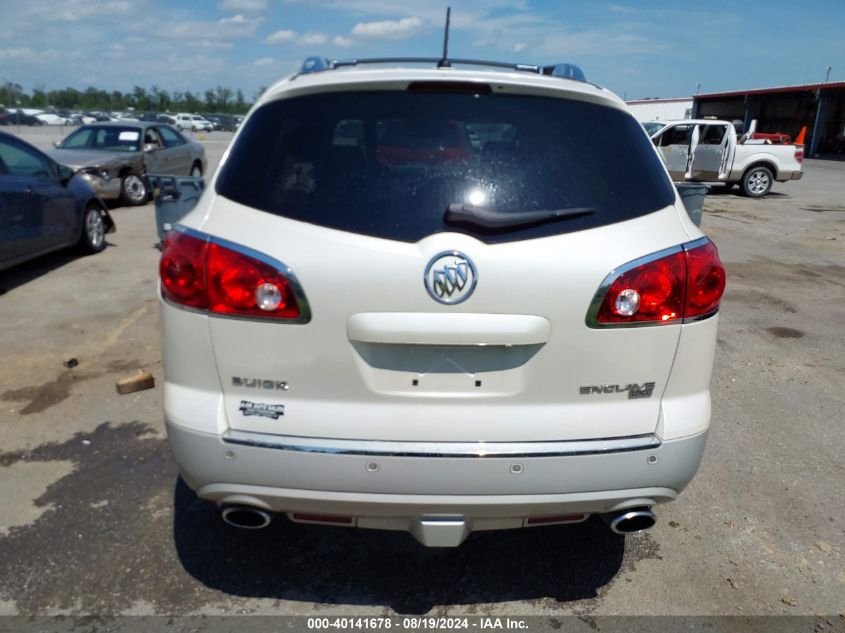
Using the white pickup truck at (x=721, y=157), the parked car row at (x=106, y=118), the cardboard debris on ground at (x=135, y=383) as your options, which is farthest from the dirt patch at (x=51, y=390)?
the parked car row at (x=106, y=118)

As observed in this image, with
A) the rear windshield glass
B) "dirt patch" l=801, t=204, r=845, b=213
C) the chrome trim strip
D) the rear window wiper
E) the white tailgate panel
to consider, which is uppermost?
the rear windshield glass

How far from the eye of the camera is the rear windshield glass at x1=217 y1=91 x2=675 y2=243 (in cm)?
205

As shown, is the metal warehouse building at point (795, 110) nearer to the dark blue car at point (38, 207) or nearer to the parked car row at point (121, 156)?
the parked car row at point (121, 156)

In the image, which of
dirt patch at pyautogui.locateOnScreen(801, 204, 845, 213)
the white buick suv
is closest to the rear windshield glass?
the white buick suv

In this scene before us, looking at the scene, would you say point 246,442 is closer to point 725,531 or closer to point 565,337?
point 565,337

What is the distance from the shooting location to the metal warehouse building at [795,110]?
4484cm

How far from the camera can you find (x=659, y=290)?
2078 mm

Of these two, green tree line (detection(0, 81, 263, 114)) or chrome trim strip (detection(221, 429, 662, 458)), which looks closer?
chrome trim strip (detection(221, 429, 662, 458))

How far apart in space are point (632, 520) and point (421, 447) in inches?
31.8

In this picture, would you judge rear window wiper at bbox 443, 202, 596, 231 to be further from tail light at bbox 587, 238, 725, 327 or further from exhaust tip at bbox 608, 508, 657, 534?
exhaust tip at bbox 608, 508, 657, 534

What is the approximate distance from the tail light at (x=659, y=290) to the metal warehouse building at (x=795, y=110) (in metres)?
48.7

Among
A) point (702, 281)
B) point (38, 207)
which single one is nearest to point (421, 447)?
point (702, 281)

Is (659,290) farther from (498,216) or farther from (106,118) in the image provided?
(106,118)

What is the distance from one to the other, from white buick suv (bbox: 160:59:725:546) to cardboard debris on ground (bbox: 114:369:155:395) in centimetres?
242
